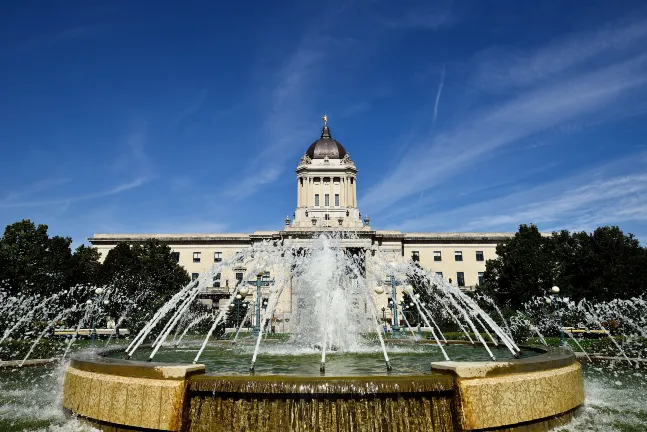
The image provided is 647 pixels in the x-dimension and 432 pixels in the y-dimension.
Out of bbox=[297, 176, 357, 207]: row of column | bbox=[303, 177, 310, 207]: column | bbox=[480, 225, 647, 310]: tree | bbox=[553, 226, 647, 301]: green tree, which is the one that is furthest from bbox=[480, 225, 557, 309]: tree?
bbox=[303, 177, 310, 207]: column

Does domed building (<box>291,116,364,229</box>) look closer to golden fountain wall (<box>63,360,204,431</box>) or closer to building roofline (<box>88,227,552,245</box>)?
→ building roofline (<box>88,227,552,245</box>)

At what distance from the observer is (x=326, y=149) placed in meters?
71.9

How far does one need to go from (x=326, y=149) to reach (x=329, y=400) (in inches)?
2653

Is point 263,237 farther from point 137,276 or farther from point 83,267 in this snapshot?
point 83,267

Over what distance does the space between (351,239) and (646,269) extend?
31199 millimetres

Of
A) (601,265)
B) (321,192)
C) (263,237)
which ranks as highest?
(321,192)

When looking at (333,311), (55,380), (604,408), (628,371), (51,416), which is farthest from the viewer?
(333,311)

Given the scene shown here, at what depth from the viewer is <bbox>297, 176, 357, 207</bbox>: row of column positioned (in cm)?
6725

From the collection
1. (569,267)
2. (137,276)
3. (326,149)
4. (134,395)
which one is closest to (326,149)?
(326,149)

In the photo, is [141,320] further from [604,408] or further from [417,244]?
[417,244]

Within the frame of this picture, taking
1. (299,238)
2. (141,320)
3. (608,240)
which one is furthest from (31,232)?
(608,240)

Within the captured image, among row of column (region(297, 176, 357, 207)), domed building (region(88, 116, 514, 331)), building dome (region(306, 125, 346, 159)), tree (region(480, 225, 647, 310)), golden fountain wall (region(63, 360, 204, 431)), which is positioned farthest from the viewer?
building dome (region(306, 125, 346, 159))

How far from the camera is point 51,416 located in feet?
24.9

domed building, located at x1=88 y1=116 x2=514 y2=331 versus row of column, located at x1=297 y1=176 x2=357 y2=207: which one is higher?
row of column, located at x1=297 y1=176 x2=357 y2=207
